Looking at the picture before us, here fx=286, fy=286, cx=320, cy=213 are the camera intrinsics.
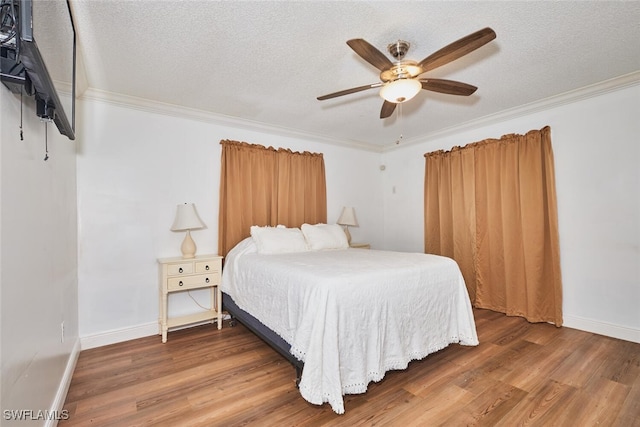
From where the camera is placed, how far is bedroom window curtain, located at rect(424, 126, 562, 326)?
3.10m

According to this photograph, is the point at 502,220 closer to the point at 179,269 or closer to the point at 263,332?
the point at 263,332

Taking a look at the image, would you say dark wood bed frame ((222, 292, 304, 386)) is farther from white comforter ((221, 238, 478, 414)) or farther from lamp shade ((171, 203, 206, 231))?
lamp shade ((171, 203, 206, 231))

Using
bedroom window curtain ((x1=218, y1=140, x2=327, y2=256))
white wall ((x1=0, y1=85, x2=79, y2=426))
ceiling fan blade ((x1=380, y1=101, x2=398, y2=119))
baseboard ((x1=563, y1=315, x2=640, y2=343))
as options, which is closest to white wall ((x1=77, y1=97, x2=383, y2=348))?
bedroom window curtain ((x1=218, y1=140, x2=327, y2=256))

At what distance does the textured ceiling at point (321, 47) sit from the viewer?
67.6 inches

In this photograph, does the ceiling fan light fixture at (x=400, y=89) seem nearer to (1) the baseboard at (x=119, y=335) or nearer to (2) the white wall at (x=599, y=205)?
(2) the white wall at (x=599, y=205)

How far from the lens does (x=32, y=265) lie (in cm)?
136

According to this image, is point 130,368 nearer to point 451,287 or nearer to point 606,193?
point 451,287

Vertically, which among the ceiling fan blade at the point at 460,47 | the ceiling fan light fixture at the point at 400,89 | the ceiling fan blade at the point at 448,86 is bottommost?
the ceiling fan light fixture at the point at 400,89

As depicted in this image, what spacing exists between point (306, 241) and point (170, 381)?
73.8 inches

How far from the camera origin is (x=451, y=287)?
7.84 ft

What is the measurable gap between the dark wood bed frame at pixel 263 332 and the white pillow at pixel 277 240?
0.64 metres

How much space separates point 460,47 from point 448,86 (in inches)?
17.8

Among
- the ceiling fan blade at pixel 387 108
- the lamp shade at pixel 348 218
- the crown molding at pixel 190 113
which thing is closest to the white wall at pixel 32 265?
the crown molding at pixel 190 113

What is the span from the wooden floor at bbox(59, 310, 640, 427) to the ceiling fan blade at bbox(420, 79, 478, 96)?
212 cm
